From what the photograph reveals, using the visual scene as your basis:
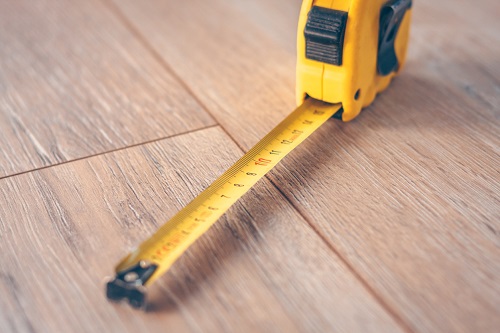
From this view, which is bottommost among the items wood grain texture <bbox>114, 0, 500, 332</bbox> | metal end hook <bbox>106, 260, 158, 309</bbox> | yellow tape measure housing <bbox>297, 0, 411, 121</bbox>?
wood grain texture <bbox>114, 0, 500, 332</bbox>

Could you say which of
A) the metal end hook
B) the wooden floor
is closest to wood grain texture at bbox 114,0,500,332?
the wooden floor

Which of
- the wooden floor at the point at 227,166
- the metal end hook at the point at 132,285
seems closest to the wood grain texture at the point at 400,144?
the wooden floor at the point at 227,166

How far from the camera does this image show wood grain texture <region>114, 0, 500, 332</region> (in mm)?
691

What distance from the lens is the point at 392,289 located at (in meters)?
0.67

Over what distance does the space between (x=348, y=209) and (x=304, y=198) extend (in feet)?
0.21

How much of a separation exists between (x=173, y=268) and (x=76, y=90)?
49cm

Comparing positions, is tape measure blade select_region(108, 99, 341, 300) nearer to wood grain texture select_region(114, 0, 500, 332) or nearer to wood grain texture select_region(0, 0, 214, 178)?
wood grain texture select_region(114, 0, 500, 332)

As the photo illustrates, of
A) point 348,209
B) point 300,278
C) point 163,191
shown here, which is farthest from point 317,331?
point 163,191

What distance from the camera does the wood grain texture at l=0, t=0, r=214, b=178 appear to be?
0.92 metres

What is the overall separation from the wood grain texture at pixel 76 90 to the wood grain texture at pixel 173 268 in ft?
0.22

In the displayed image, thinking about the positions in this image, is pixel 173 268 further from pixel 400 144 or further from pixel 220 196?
pixel 400 144

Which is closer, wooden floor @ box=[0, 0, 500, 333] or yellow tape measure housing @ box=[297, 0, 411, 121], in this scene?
wooden floor @ box=[0, 0, 500, 333]

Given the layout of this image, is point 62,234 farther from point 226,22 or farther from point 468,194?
point 226,22

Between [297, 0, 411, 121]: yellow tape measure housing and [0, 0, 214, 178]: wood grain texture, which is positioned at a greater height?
[297, 0, 411, 121]: yellow tape measure housing
